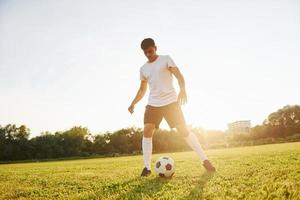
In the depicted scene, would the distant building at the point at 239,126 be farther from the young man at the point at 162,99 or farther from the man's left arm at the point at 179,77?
the man's left arm at the point at 179,77

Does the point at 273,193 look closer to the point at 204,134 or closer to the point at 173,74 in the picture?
the point at 173,74

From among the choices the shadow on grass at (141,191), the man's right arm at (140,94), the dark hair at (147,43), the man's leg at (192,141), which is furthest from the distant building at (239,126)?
the shadow on grass at (141,191)

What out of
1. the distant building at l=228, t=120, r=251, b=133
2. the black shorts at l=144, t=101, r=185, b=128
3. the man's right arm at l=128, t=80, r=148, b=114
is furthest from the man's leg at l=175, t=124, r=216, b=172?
the distant building at l=228, t=120, r=251, b=133

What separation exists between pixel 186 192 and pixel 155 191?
0.49 meters

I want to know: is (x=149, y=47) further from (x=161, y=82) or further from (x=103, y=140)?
(x=103, y=140)

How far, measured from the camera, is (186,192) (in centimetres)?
393

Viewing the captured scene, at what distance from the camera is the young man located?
20.4 ft

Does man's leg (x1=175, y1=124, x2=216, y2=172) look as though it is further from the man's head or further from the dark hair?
the dark hair

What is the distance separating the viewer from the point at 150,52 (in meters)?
6.34

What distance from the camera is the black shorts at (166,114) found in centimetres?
621

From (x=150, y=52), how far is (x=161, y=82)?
707 millimetres

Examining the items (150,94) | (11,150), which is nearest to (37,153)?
(11,150)

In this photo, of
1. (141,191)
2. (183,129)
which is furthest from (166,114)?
(141,191)

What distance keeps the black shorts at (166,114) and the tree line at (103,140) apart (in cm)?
6850
